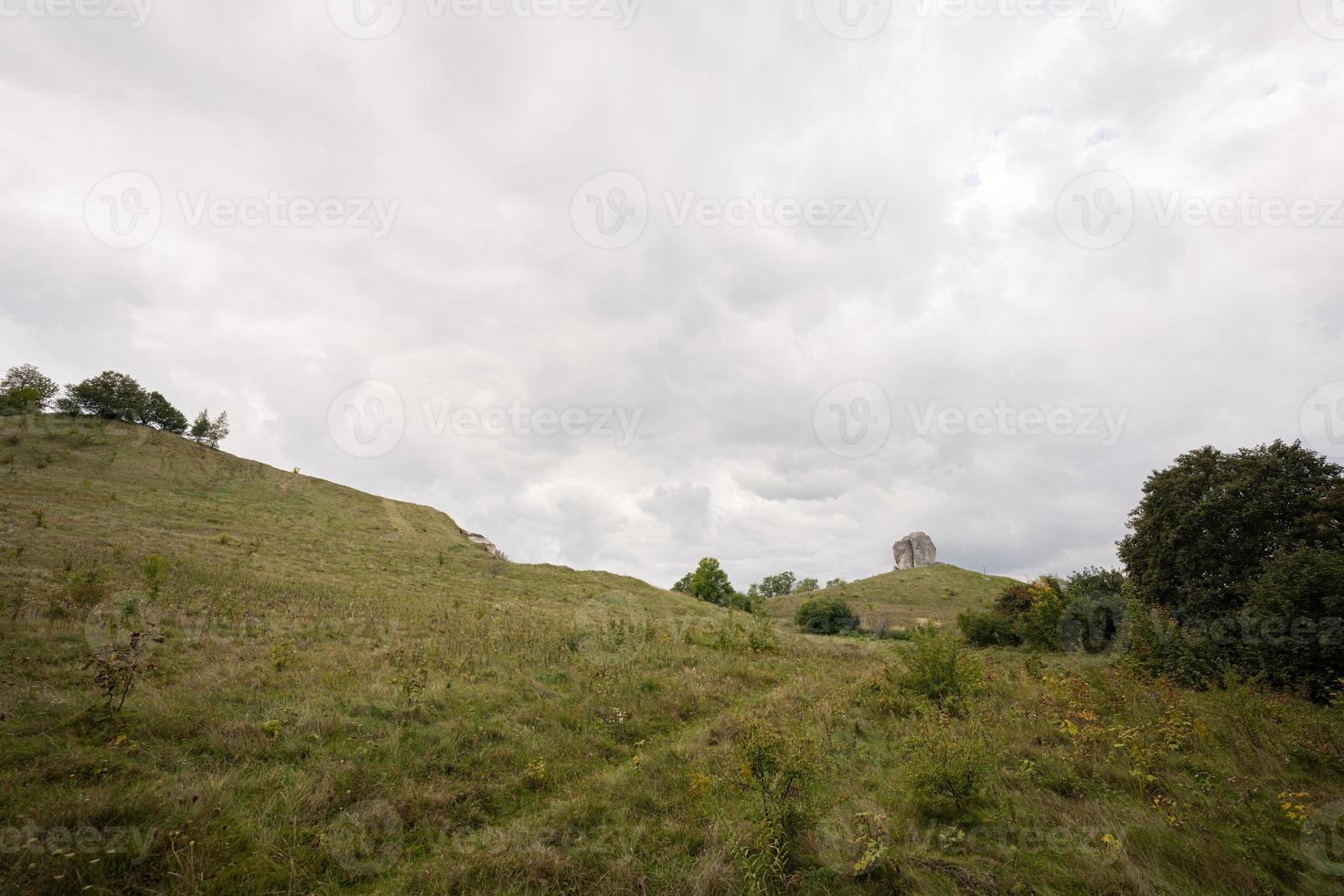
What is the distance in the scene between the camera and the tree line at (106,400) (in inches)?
1967

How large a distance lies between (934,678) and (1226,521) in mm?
17540

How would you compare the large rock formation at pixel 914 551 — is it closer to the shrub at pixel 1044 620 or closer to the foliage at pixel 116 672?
the shrub at pixel 1044 620

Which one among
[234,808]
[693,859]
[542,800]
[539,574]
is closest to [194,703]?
[234,808]

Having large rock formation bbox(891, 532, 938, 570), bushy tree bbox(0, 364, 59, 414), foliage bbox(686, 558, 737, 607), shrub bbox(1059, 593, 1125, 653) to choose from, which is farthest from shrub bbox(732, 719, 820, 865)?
large rock formation bbox(891, 532, 938, 570)

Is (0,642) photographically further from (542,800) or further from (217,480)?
(217,480)

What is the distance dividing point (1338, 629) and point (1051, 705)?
9.06 meters

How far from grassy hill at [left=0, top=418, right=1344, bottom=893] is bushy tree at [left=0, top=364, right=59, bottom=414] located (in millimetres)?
45623

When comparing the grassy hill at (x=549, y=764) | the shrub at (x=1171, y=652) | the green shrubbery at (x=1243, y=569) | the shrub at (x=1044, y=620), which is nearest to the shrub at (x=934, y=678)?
the grassy hill at (x=549, y=764)

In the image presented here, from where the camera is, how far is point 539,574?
41000 millimetres

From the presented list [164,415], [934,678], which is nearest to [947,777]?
[934,678]

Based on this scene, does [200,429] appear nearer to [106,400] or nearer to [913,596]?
[106,400]

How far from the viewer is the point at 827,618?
1922 inches

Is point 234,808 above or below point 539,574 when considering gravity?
below

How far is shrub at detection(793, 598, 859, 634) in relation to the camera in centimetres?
4819
